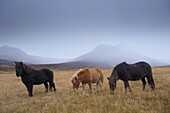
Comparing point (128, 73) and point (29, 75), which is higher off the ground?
point (128, 73)

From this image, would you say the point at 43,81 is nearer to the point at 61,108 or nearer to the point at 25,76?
the point at 25,76

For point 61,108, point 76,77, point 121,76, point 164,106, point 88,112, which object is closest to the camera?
point 88,112

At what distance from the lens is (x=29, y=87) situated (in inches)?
664

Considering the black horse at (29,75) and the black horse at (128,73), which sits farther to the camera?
the black horse at (29,75)

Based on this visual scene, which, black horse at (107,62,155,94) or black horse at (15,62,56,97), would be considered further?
black horse at (15,62,56,97)

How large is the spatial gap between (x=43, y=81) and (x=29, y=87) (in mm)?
1654

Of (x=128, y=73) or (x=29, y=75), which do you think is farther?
(x=29, y=75)

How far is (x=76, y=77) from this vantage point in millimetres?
16562

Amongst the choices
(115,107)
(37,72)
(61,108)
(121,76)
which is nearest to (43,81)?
(37,72)

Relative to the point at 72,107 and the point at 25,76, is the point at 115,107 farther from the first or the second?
the point at 25,76

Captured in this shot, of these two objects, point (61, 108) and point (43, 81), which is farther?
point (43, 81)

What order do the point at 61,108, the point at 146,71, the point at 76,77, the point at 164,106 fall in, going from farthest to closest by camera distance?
the point at 76,77
the point at 146,71
the point at 61,108
the point at 164,106

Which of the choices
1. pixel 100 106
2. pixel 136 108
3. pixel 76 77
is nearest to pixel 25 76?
pixel 76 77

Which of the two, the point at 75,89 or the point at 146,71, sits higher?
the point at 146,71
